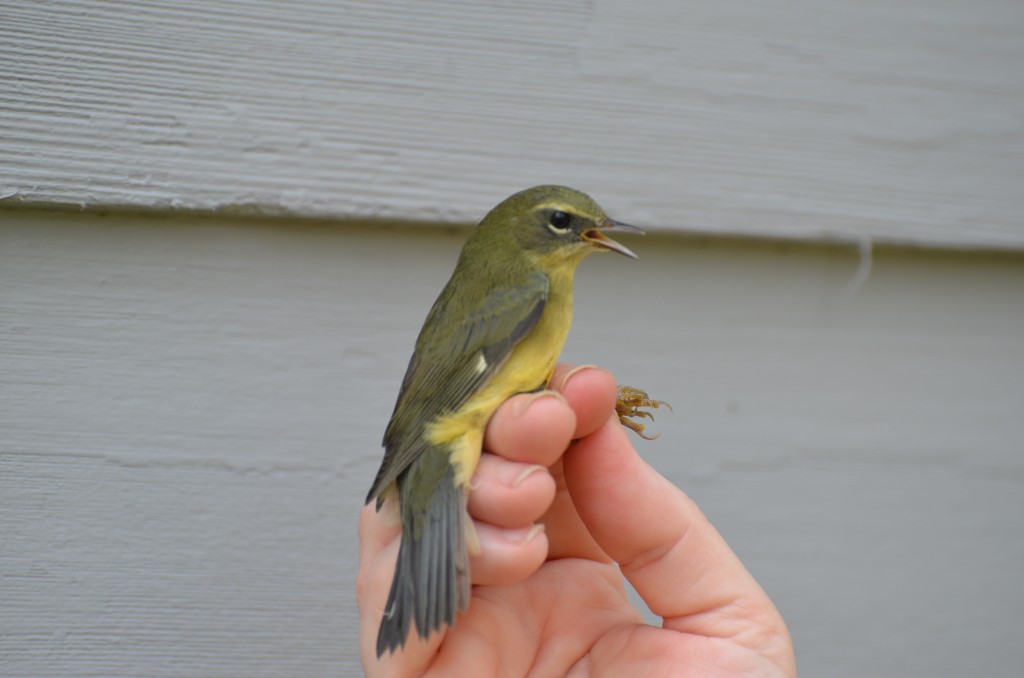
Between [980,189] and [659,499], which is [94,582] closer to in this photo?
[659,499]

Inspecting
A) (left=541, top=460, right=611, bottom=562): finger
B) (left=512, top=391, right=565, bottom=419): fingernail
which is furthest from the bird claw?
(left=512, top=391, right=565, bottom=419): fingernail

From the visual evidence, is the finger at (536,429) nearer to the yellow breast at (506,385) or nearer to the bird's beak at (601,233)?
the yellow breast at (506,385)

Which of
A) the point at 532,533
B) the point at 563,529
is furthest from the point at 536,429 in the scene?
the point at 563,529

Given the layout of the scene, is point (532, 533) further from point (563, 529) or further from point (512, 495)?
point (563, 529)

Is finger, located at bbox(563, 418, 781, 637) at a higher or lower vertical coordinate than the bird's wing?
lower

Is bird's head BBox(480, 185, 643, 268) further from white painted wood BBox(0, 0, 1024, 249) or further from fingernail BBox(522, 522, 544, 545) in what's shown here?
fingernail BBox(522, 522, 544, 545)

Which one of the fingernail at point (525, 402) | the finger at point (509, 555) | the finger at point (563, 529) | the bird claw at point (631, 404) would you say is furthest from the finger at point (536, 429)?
the bird claw at point (631, 404)
